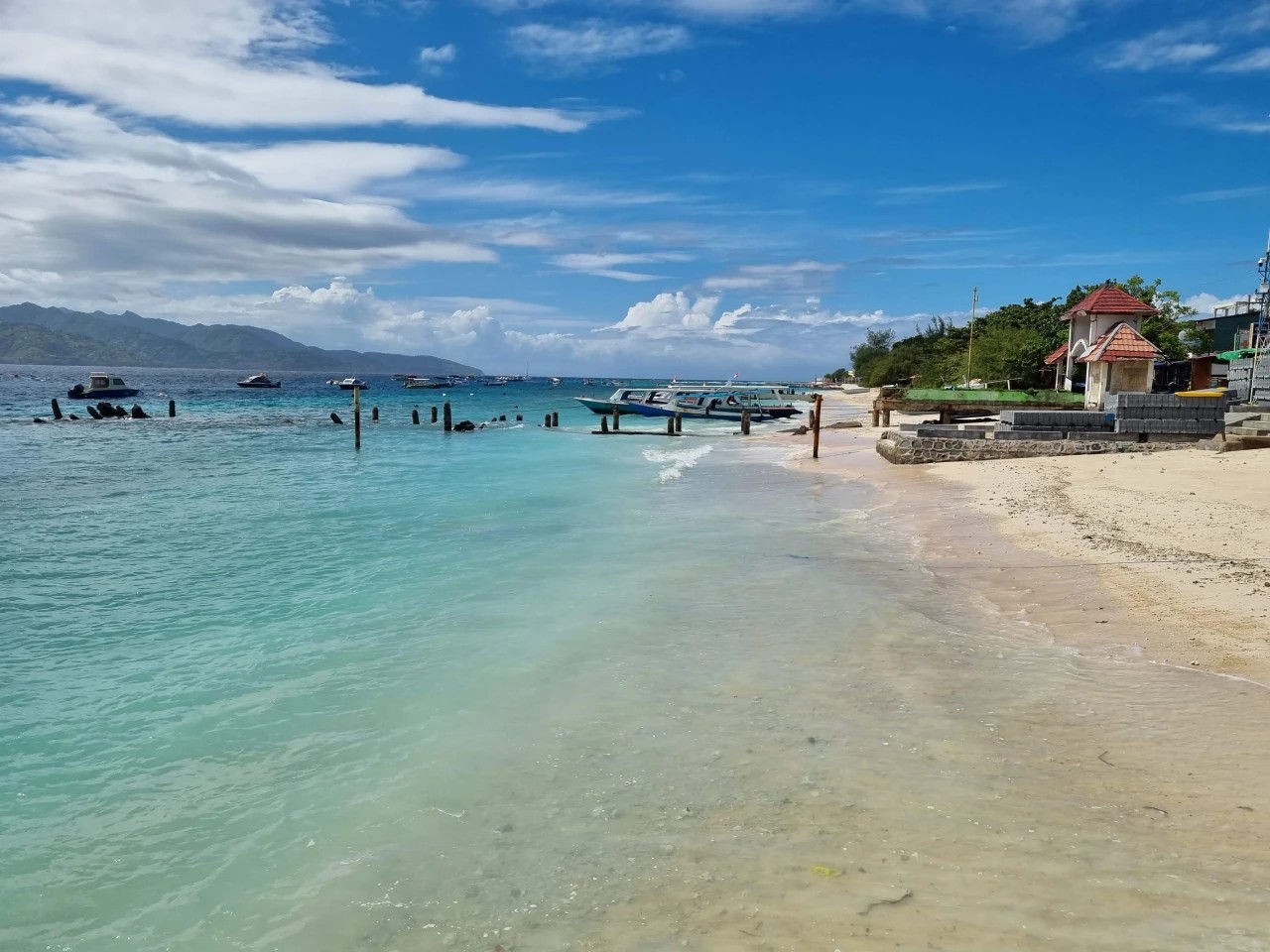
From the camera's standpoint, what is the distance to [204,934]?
13.2 ft

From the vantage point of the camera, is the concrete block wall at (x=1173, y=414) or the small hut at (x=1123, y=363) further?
the small hut at (x=1123, y=363)

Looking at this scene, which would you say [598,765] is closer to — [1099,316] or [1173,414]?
[1173,414]

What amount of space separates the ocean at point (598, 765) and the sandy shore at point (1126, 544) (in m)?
0.65

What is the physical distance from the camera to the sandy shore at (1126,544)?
7.58 m

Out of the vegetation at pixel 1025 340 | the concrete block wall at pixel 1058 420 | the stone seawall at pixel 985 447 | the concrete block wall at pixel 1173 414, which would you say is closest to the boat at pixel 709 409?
the vegetation at pixel 1025 340

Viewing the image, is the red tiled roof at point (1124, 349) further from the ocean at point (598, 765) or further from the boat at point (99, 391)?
the boat at point (99, 391)

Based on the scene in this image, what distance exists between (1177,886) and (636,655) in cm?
489

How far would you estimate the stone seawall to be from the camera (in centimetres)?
2123

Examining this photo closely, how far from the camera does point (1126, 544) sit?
36.6ft

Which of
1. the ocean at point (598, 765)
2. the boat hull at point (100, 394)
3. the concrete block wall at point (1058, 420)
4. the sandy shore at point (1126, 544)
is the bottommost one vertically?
the ocean at point (598, 765)

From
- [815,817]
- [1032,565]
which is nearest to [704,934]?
[815,817]

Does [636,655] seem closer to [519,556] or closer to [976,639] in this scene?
[976,639]

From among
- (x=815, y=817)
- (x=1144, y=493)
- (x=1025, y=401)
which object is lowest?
(x=815, y=817)

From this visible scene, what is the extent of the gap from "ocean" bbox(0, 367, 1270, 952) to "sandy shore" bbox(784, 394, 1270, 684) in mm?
653
